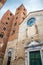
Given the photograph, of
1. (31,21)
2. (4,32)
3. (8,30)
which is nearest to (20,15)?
(8,30)

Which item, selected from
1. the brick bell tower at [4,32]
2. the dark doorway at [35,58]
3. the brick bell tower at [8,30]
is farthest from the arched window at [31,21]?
the brick bell tower at [4,32]

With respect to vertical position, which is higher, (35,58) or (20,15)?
(20,15)

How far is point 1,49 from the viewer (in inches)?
641

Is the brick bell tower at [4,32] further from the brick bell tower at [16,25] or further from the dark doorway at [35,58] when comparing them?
the dark doorway at [35,58]

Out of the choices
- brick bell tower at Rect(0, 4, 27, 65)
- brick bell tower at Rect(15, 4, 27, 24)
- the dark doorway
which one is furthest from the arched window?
brick bell tower at Rect(15, 4, 27, 24)

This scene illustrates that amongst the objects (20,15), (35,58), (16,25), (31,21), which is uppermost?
(20,15)

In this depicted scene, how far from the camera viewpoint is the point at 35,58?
10.6 m

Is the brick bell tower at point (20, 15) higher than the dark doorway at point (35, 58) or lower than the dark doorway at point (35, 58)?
higher

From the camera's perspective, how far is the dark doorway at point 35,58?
1018 cm

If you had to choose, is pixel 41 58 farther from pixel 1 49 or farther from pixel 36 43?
pixel 1 49

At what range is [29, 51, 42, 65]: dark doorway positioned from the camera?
1018cm

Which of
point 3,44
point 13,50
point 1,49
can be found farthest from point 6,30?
point 13,50

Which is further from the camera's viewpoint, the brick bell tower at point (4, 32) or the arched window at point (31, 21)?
the brick bell tower at point (4, 32)

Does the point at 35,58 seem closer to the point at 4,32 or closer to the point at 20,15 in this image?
the point at 4,32
